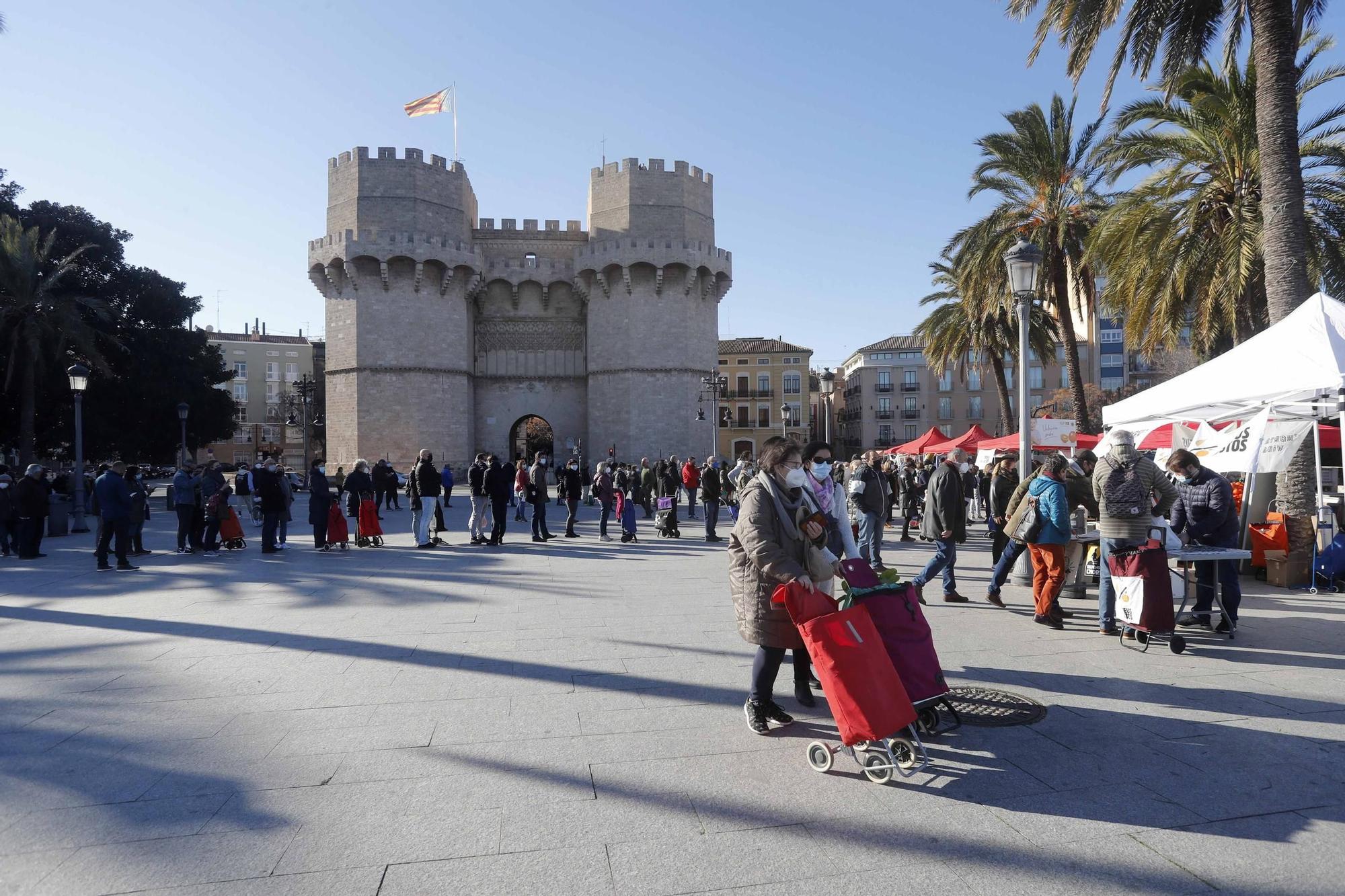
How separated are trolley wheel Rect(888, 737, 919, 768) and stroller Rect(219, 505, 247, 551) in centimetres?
1214

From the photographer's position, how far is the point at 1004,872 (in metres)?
2.79

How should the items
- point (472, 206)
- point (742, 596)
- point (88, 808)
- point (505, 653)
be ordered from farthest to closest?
point (472, 206), point (505, 653), point (742, 596), point (88, 808)

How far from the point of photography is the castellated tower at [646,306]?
3509 centimetres

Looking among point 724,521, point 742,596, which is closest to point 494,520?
point 724,521

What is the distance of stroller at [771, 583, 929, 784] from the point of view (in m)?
3.54

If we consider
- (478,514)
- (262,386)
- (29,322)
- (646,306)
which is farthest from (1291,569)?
(262,386)

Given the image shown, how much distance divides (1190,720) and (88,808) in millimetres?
5281

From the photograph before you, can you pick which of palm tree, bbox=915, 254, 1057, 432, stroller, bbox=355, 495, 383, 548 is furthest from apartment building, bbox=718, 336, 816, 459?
stroller, bbox=355, 495, 383, 548

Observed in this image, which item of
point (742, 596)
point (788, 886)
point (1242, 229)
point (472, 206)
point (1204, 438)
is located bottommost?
point (788, 886)

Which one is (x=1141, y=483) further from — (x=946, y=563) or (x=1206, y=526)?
(x=946, y=563)

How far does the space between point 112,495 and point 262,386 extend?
2968 inches

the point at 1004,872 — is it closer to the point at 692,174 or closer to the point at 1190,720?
the point at 1190,720

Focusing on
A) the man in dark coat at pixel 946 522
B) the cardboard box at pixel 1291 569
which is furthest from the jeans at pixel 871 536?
the cardboard box at pixel 1291 569

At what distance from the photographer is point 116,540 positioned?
10484 millimetres
